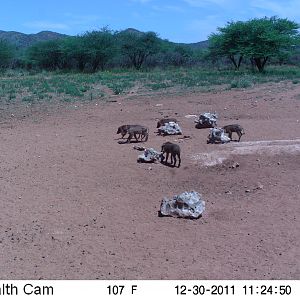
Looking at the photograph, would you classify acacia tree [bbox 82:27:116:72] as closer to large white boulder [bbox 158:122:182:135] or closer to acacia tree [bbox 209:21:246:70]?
acacia tree [bbox 209:21:246:70]

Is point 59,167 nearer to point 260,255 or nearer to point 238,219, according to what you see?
point 238,219

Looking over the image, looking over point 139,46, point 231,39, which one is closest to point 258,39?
point 231,39

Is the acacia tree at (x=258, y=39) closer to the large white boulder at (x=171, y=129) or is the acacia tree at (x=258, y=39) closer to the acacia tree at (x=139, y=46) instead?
the acacia tree at (x=139, y=46)

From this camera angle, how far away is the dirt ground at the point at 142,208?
21.6 feet

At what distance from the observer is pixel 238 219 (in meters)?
8.07

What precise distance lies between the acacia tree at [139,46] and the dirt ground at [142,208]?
46319mm

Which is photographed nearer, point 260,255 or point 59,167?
point 260,255

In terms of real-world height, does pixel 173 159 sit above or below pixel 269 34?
below

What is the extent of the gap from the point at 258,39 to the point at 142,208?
105 feet

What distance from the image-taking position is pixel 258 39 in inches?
1507

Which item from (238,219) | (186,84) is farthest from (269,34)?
(238,219)

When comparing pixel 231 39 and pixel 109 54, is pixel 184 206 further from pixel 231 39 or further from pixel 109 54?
pixel 109 54

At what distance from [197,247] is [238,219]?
1240mm

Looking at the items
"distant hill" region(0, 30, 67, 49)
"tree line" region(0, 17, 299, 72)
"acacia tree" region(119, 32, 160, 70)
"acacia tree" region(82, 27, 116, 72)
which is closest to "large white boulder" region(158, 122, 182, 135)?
"tree line" region(0, 17, 299, 72)
